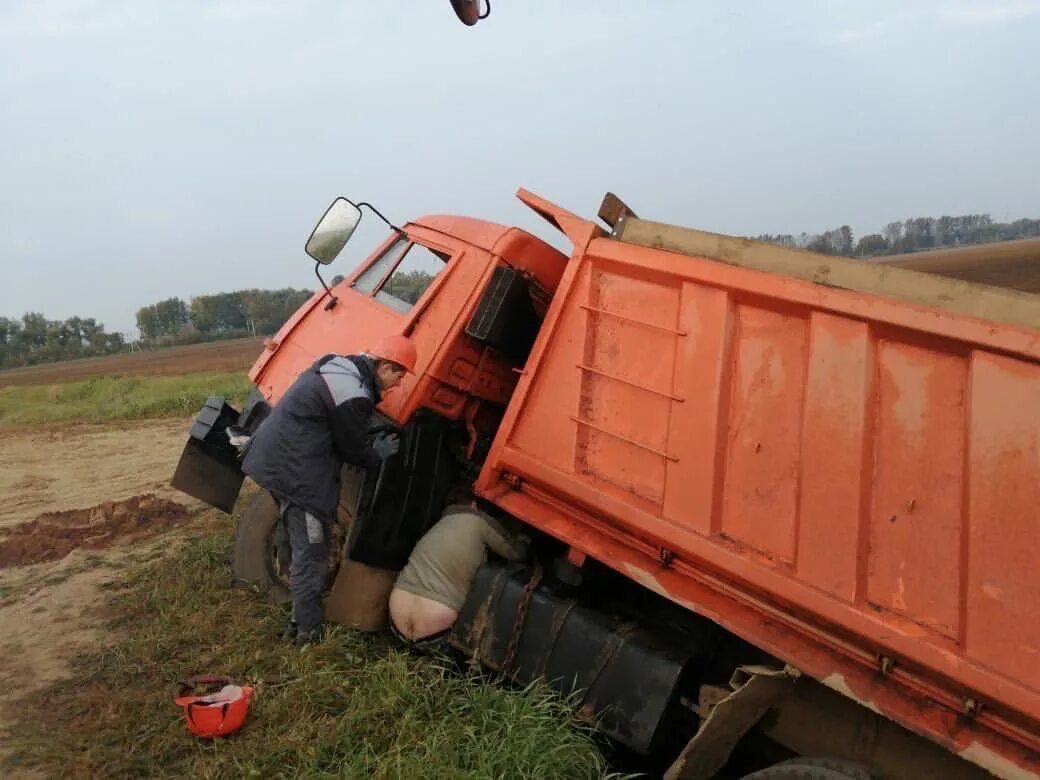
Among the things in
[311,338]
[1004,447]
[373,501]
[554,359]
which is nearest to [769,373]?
[1004,447]

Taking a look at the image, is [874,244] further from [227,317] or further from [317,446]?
[227,317]

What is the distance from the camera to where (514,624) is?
3672 mm

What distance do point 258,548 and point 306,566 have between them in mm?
1053

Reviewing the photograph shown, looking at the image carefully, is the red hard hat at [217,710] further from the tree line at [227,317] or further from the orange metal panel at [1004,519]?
the tree line at [227,317]

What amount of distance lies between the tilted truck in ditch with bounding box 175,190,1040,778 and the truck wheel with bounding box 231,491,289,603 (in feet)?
2.86

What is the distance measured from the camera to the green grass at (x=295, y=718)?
316 centimetres

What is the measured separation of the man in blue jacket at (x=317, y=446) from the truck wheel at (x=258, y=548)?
891mm

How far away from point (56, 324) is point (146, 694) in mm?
53420

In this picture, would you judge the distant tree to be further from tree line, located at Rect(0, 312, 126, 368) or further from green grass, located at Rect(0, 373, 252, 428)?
tree line, located at Rect(0, 312, 126, 368)

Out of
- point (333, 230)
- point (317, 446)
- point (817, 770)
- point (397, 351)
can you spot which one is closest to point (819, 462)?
point (817, 770)

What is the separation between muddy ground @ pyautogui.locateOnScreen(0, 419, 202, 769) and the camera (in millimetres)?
4695

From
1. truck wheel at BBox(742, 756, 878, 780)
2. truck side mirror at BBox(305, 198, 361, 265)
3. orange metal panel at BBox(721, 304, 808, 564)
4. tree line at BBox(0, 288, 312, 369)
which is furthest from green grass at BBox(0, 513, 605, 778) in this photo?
tree line at BBox(0, 288, 312, 369)

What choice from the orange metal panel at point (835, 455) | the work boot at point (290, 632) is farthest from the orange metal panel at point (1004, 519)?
the work boot at point (290, 632)

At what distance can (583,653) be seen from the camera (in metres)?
3.44
